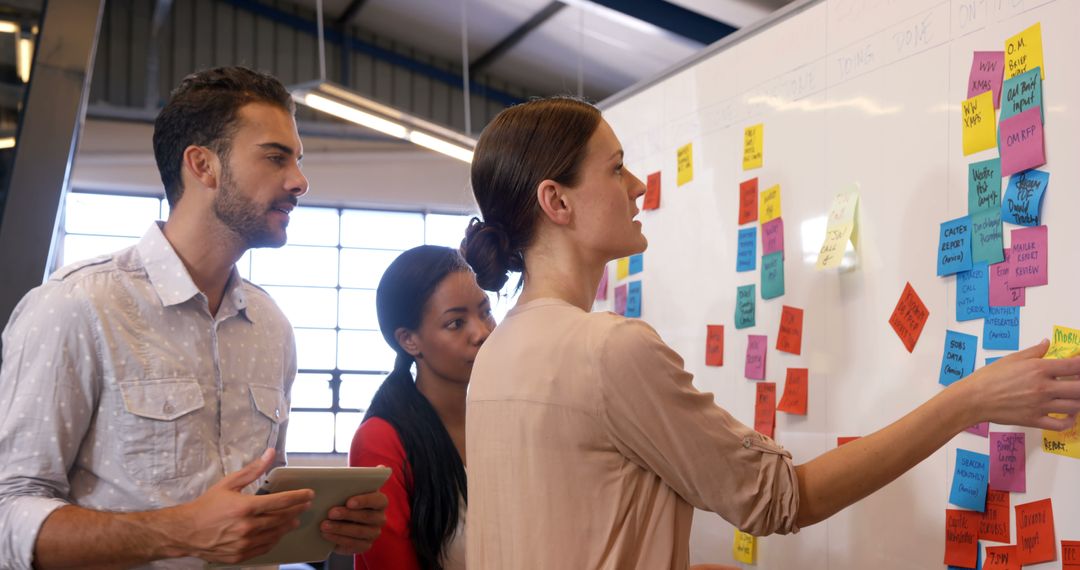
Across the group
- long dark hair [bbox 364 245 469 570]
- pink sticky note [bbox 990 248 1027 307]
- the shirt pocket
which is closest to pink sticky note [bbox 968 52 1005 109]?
pink sticky note [bbox 990 248 1027 307]

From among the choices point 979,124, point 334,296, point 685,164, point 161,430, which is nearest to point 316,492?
point 161,430

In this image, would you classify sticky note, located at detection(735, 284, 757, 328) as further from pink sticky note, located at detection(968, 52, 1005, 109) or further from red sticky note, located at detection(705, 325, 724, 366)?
pink sticky note, located at detection(968, 52, 1005, 109)

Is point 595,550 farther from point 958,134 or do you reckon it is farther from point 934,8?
point 934,8

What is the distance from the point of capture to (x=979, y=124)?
1.76 metres

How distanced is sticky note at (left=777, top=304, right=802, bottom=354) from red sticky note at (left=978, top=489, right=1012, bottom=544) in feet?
1.90

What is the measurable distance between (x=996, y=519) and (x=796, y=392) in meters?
0.58

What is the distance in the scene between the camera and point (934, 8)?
188cm

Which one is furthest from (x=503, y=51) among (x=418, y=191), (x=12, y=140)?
(x=12, y=140)

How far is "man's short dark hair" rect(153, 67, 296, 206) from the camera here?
6.15ft

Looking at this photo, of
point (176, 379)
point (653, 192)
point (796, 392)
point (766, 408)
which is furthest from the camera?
point (653, 192)

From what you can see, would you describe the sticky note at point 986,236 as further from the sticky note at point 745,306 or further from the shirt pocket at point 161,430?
the shirt pocket at point 161,430

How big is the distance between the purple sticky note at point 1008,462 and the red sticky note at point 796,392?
522 millimetres

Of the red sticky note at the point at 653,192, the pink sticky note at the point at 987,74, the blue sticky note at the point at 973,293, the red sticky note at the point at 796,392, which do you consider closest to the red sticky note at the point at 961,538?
the blue sticky note at the point at 973,293

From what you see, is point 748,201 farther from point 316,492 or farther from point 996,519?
point 316,492
